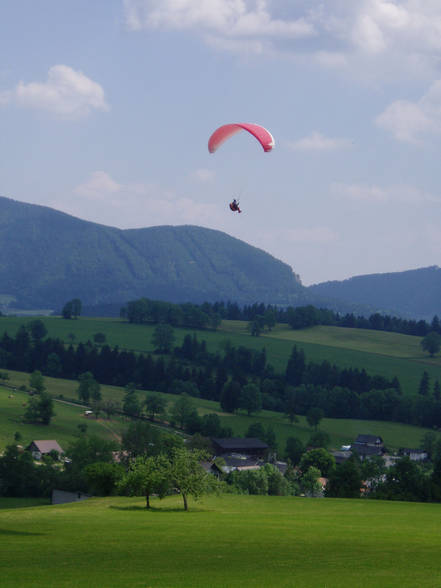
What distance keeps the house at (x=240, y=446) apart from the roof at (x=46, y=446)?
2927 centimetres

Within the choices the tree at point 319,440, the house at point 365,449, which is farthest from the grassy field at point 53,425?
the house at point 365,449

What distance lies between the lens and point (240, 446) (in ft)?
399

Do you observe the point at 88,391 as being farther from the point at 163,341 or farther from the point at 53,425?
the point at 163,341

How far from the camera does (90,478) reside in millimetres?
66688

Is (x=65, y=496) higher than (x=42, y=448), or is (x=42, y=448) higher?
(x=65, y=496)

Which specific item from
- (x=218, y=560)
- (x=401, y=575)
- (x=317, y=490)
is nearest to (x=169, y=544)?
(x=218, y=560)

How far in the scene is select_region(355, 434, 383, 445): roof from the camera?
130 meters

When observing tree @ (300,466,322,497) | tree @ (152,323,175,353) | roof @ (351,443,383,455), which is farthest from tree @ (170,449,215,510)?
tree @ (152,323,175,353)

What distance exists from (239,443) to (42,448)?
35911mm

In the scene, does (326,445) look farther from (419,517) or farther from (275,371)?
(419,517)

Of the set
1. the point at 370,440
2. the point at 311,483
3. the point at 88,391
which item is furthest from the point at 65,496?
the point at 370,440

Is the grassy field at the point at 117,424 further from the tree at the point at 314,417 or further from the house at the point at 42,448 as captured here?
the house at the point at 42,448

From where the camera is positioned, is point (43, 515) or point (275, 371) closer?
point (43, 515)

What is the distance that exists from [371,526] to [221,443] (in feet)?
277
